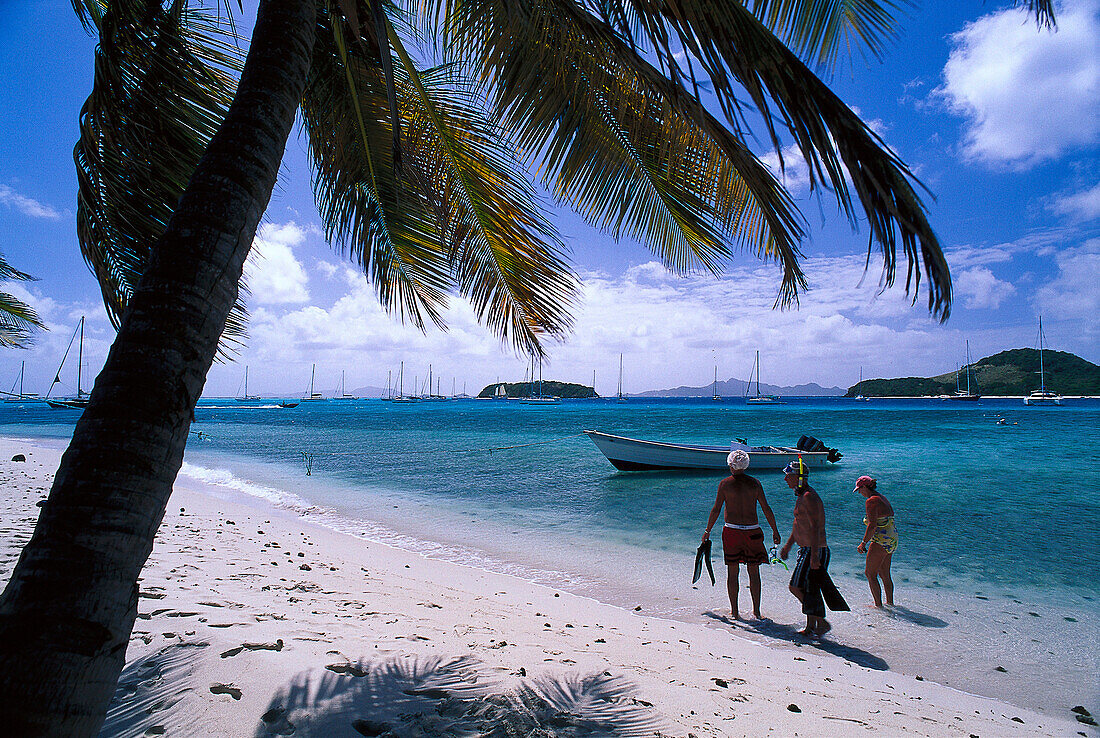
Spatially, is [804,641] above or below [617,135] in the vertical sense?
below

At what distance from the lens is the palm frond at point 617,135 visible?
8.61 ft

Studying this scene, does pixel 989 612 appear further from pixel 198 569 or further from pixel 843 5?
pixel 198 569

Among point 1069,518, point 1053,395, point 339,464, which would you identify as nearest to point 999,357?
point 1053,395

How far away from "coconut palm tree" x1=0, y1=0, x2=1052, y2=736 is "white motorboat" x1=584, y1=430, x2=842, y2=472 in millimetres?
13796

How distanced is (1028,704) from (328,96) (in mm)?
7187

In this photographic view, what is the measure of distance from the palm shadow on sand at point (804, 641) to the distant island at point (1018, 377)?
12263cm

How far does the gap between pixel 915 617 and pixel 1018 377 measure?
127836mm

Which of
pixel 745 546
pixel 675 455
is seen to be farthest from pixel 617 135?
pixel 675 455

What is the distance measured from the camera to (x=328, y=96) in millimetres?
3732

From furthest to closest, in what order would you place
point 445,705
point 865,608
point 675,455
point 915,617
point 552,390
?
point 552,390 < point 675,455 < point 865,608 < point 915,617 < point 445,705

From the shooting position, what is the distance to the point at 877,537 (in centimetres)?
618

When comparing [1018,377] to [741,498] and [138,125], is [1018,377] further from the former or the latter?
[138,125]

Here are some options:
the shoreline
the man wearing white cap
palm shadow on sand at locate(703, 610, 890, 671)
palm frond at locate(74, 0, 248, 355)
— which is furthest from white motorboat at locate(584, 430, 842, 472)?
palm frond at locate(74, 0, 248, 355)

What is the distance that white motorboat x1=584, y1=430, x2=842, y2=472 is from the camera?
17297 mm
